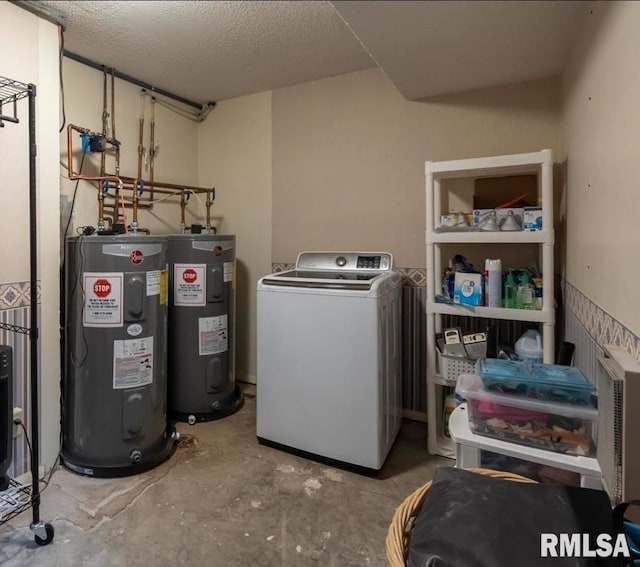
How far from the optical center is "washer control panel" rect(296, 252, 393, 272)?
235cm

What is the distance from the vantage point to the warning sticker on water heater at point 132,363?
1.96 meters

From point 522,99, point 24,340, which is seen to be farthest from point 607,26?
point 24,340

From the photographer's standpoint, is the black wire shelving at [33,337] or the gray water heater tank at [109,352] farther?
the gray water heater tank at [109,352]

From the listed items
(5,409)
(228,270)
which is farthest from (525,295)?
(5,409)

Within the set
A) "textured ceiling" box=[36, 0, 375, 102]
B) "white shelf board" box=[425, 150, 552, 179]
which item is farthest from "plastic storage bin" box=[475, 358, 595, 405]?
"textured ceiling" box=[36, 0, 375, 102]

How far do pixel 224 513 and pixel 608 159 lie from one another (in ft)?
6.32

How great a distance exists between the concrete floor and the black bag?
0.83m

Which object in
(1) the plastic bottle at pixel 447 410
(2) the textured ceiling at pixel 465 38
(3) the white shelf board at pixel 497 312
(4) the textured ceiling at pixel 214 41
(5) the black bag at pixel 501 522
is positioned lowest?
(1) the plastic bottle at pixel 447 410

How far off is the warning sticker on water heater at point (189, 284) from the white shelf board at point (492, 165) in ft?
4.94

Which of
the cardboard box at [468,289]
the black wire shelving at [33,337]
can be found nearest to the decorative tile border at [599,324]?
the cardboard box at [468,289]

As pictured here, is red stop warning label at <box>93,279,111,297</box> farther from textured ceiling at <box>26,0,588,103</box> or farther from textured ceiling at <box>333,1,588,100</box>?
textured ceiling at <box>333,1,588,100</box>

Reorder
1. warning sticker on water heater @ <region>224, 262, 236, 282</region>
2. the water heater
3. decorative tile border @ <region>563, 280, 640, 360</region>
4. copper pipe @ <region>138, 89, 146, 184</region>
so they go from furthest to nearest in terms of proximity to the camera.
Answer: copper pipe @ <region>138, 89, 146, 184</region>
warning sticker on water heater @ <region>224, 262, 236, 282</region>
the water heater
decorative tile border @ <region>563, 280, 640, 360</region>

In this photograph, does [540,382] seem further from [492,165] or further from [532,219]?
[492,165]

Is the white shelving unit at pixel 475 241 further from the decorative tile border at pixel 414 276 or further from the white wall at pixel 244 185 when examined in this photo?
the white wall at pixel 244 185
